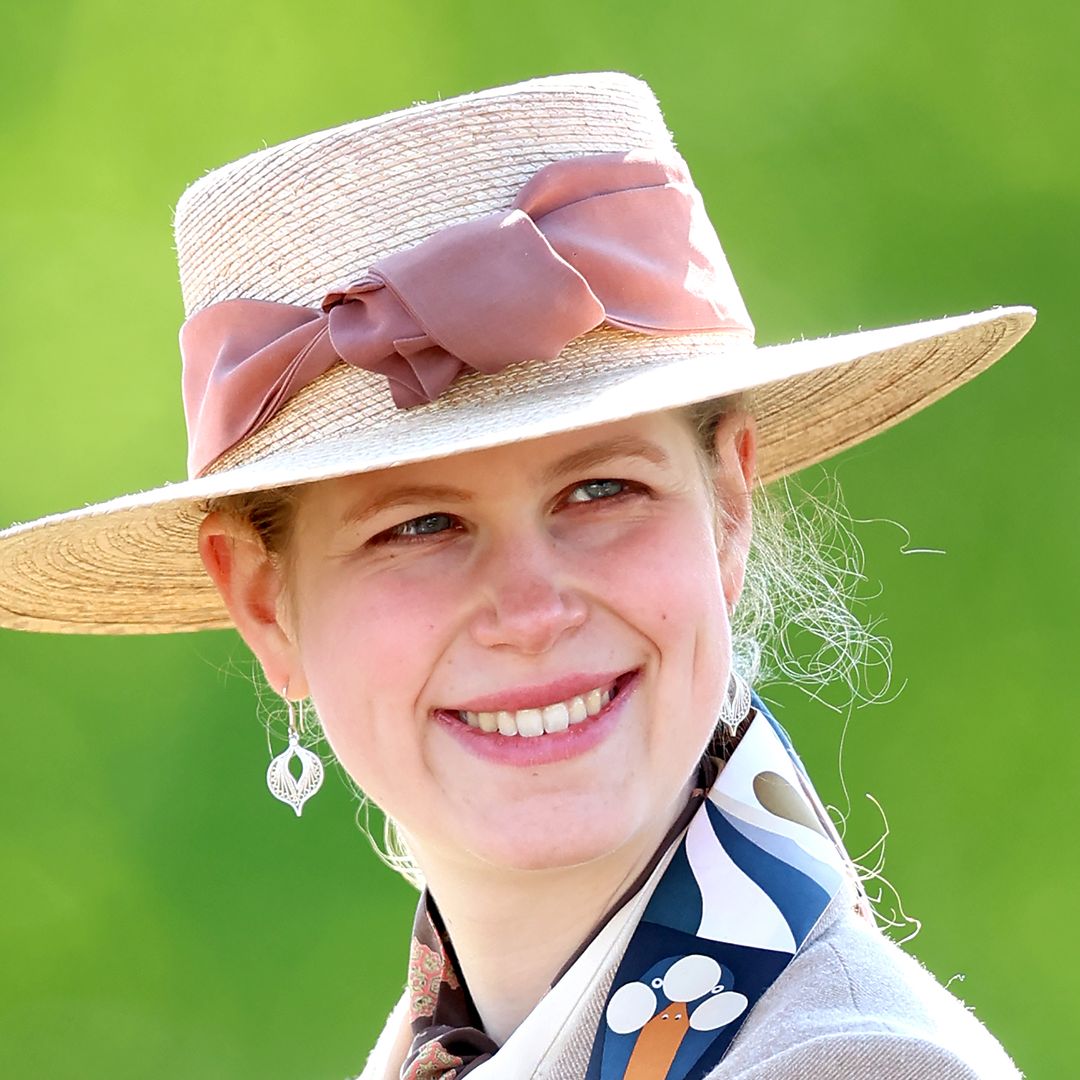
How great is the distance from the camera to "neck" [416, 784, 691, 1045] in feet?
5.27

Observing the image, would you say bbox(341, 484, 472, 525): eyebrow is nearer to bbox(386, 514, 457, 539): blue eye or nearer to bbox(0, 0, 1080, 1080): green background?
bbox(386, 514, 457, 539): blue eye

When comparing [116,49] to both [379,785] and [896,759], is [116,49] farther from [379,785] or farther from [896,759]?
[379,785]

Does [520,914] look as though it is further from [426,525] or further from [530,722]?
[426,525]

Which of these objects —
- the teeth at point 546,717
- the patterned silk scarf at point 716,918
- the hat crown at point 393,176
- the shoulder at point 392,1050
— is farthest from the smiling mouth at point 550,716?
the shoulder at point 392,1050

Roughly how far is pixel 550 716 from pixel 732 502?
0.34 m

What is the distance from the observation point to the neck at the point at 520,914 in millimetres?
1605

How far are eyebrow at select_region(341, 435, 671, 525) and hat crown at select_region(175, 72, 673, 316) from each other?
196 millimetres

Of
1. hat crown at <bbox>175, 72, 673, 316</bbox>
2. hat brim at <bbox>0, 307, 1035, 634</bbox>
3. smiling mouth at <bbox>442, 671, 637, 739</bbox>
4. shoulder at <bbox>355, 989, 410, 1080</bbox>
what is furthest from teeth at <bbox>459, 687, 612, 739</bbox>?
shoulder at <bbox>355, 989, 410, 1080</bbox>

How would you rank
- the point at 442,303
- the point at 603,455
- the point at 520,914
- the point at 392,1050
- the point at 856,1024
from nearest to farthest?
the point at 856,1024 < the point at 442,303 < the point at 603,455 < the point at 520,914 < the point at 392,1050

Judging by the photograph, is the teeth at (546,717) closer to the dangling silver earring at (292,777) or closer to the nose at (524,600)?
the nose at (524,600)

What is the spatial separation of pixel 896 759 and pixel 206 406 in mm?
2465

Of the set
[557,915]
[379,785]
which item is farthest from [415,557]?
[557,915]

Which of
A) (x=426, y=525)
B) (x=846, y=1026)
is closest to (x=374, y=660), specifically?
(x=426, y=525)

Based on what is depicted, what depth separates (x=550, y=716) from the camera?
151 cm
